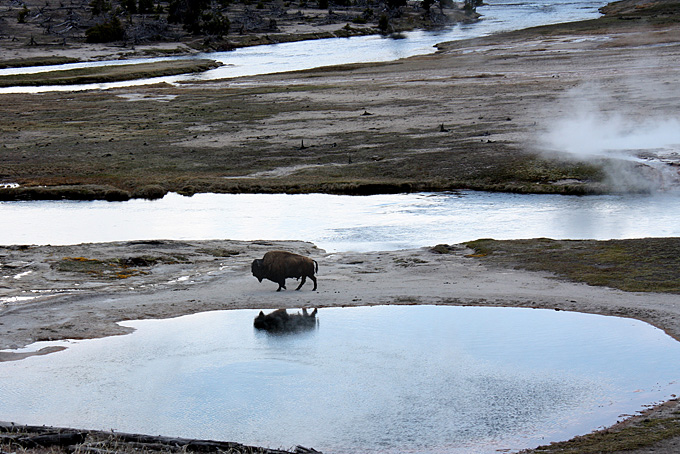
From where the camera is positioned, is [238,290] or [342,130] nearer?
[238,290]

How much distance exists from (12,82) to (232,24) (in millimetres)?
60943

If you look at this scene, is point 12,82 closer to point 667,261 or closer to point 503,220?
point 503,220

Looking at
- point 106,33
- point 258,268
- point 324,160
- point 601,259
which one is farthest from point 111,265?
point 106,33

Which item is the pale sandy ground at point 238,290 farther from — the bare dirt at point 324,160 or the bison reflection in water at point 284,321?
the bison reflection in water at point 284,321

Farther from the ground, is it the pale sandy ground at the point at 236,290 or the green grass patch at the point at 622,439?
the green grass patch at the point at 622,439

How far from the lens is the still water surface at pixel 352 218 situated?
3078 cm

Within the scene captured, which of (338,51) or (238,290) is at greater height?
(338,51)

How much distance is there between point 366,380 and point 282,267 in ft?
22.6

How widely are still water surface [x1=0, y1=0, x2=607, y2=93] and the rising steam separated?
49.8m

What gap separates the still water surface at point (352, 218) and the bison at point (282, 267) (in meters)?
6.53

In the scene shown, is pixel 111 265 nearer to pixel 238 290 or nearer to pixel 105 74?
pixel 238 290

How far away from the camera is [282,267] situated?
22.9 meters

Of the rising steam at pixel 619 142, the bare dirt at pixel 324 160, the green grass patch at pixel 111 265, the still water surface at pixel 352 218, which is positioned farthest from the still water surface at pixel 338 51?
the green grass patch at pixel 111 265

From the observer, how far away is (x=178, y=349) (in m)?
18.8
